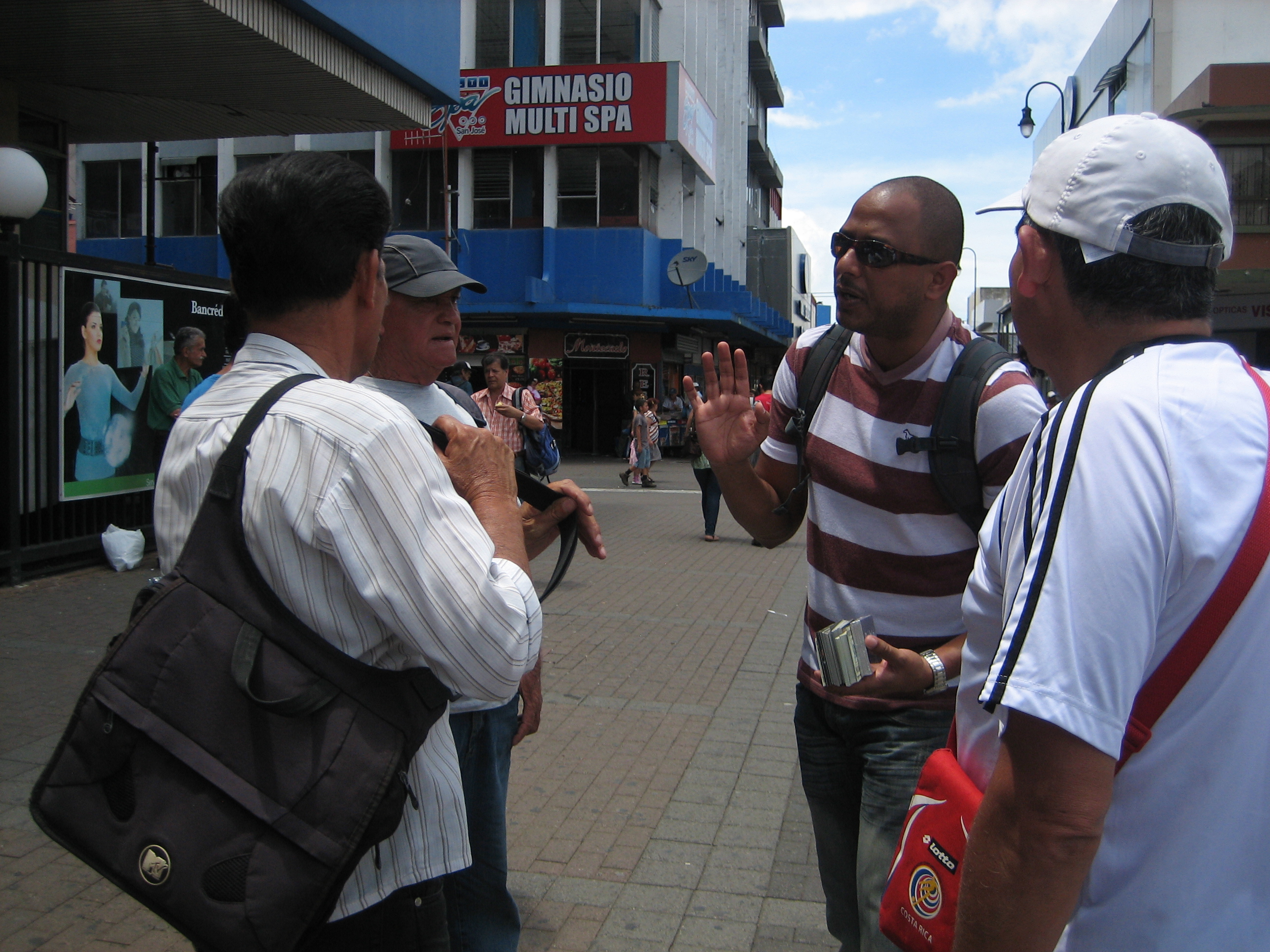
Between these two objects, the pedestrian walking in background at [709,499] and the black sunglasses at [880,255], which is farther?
A: the pedestrian walking in background at [709,499]

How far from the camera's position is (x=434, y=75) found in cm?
1122

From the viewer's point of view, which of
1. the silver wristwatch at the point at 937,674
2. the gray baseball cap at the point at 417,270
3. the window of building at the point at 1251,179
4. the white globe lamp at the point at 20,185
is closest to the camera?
the silver wristwatch at the point at 937,674

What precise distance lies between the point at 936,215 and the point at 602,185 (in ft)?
81.7

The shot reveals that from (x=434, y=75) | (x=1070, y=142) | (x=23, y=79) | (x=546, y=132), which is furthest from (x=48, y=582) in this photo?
(x=546, y=132)

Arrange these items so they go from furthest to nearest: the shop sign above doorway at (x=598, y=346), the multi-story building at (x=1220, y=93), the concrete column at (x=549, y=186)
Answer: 1. the shop sign above doorway at (x=598, y=346)
2. the concrete column at (x=549, y=186)
3. the multi-story building at (x=1220, y=93)

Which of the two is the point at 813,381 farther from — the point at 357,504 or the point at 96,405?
the point at 96,405

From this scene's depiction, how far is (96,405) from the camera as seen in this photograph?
8859 mm

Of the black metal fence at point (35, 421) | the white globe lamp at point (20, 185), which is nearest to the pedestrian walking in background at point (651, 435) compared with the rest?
the black metal fence at point (35, 421)

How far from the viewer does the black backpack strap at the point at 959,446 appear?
7.52ft

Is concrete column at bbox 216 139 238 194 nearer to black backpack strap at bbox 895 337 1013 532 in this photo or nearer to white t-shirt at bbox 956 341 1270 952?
black backpack strap at bbox 895 337 1013 532

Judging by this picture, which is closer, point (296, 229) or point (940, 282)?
point (296, 229)

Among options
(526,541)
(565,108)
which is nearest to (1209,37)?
(565,108)

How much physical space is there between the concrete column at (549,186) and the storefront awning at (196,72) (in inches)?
530

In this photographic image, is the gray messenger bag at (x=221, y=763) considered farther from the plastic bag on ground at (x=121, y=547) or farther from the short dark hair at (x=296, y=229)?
the plastic bag on ground at (x=121, y=547)
